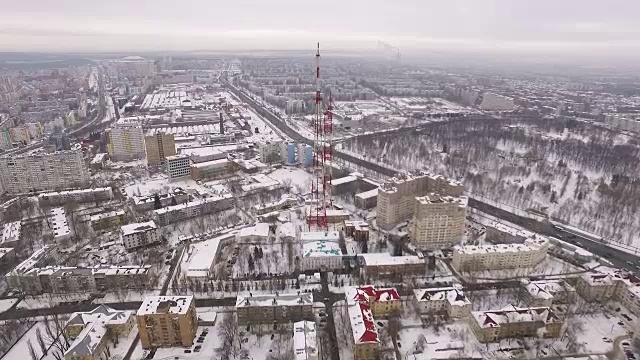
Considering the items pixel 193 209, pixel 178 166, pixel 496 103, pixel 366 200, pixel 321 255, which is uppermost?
pixel 496 103

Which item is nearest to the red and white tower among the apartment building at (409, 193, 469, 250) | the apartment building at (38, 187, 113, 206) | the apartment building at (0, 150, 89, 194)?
the apartment building at (409, 193, 469, 250)

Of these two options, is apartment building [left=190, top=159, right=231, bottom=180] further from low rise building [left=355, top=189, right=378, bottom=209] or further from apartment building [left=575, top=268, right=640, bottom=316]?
apartment building [left=575, top=268, right=640, bottom=316]

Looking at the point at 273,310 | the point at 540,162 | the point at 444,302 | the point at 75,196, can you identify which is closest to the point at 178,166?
the point at 75,196

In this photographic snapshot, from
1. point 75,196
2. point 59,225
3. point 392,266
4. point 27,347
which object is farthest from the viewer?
point 75,196

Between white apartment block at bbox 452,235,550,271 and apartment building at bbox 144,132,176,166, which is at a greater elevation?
apartment building at bbox 144,132,176,166

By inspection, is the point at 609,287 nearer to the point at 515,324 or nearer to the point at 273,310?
the point at 515,324

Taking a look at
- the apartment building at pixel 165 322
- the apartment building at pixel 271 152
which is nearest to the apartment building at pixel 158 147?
the apartment building at pixel 271 152
